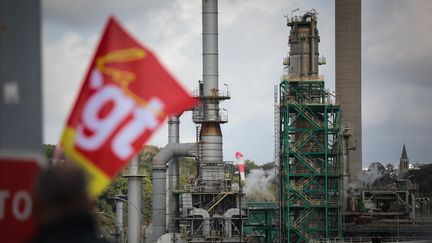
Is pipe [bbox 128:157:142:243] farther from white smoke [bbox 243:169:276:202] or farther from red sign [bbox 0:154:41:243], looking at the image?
red sign [bbox 0:154:41:243]

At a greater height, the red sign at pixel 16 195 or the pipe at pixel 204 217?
the red sign at pixel 16 195

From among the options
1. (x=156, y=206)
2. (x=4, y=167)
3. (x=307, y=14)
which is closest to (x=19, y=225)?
(x=4, y=167)

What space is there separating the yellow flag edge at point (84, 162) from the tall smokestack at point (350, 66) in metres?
102

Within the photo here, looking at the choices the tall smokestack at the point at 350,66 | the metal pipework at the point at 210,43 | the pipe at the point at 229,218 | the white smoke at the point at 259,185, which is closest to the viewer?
the pipe at the point at 229,218

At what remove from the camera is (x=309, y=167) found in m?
81.9

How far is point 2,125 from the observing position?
8023 mm

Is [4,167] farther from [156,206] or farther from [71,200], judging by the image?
[156,206]

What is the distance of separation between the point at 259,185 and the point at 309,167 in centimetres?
3073

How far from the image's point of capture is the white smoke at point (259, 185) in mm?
110250

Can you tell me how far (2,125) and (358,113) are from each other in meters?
106

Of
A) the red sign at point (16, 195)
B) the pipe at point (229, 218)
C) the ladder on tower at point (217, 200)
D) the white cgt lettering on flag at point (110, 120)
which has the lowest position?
the pipe at point (229, 218)

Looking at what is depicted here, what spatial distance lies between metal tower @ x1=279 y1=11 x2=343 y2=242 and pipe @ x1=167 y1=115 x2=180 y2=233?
25.0ft

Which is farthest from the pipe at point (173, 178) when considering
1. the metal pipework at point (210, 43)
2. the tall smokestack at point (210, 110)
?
the metal pipework at point (210, 43)

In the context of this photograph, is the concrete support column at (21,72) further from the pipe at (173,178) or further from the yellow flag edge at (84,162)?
the pipe at (173,178)
